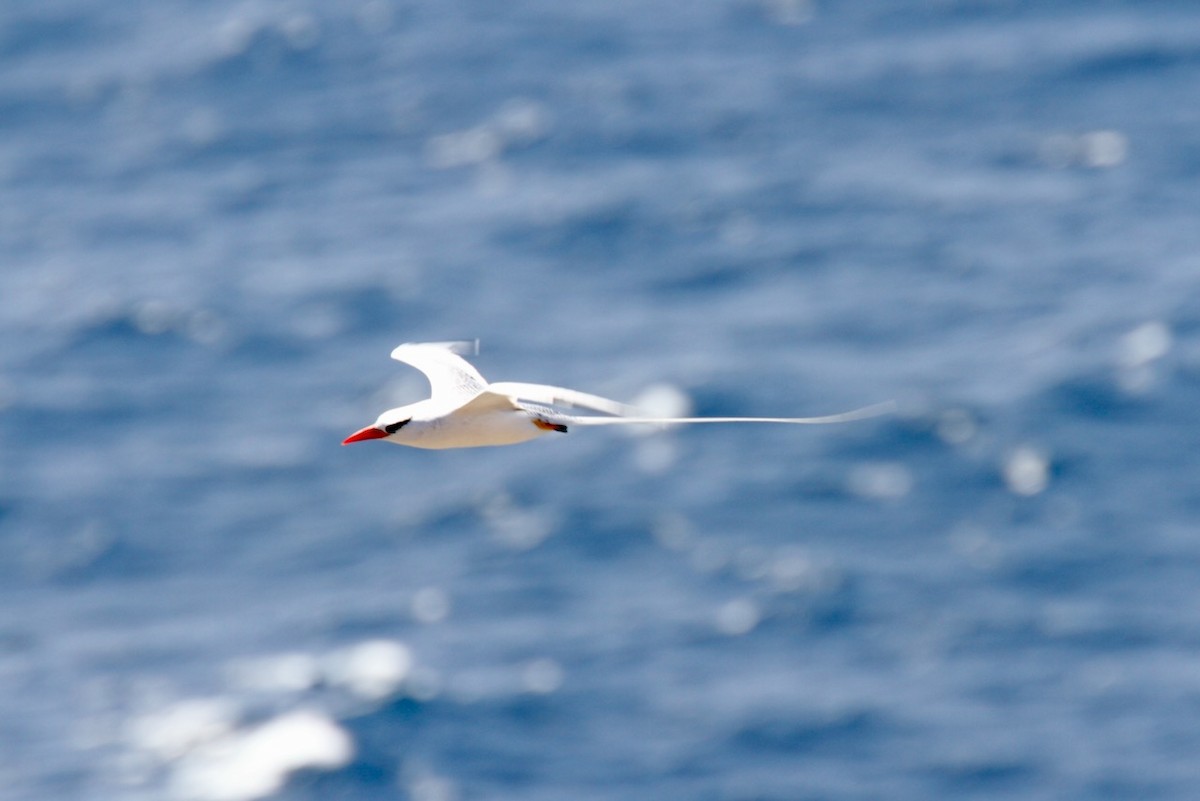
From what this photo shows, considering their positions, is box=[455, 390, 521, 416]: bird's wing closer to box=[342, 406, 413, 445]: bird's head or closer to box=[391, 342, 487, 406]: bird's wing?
box=[342, 406, 413, 445]: bird's head

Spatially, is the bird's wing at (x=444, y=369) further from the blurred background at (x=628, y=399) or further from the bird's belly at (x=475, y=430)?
the blurred background at (x=628, y=399)

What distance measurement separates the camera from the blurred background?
244 feet

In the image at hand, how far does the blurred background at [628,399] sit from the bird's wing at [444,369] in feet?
150

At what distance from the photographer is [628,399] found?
80.8 metres

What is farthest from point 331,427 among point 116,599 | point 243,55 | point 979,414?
point 243,55

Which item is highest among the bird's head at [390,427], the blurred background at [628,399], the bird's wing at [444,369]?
the blurred background at [628,399]

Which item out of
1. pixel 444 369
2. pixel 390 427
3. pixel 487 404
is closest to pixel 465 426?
pixel 487 404

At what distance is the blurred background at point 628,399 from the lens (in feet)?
244

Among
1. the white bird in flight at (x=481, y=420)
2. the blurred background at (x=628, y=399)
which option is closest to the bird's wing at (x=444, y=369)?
the white bird in flight at (x=481, y=420)

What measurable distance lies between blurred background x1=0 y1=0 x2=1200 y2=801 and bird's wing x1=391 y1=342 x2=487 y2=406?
4563cm

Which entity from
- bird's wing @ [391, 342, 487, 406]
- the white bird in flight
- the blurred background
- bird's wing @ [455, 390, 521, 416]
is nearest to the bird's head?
the white bird in flight

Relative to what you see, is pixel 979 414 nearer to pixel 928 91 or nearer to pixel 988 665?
pixel 988 665

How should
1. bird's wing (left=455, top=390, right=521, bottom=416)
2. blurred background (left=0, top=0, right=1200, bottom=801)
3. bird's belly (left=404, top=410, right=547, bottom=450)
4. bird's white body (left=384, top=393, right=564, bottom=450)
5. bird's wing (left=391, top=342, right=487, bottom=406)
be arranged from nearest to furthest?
bird's wing (left=455, top=390, right=521, bottom=416), bird's white body (left=384, top=393, right=564, bottom=450), bird's belly (left=404, top=410, right=547, bottom=450), bird's wing (left=391, top=342, right=487, bottom=406), blurred background (left=0, top=0, right=1200, bottom=801)

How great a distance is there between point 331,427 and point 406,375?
4453mm
